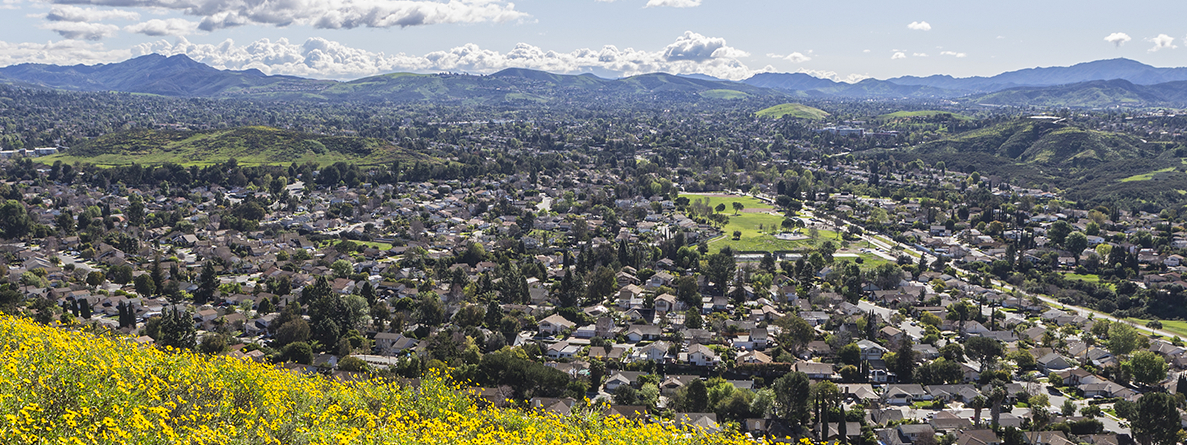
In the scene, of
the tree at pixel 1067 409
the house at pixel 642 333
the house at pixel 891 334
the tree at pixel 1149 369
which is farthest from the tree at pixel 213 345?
the tree at pixel 1149 369

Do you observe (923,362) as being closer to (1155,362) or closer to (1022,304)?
(1155,362)

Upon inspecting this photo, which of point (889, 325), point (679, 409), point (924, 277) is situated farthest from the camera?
point (924, 277)

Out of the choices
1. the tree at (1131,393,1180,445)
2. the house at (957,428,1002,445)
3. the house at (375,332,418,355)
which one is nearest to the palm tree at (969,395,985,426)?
the house at (957,428,1002,445)

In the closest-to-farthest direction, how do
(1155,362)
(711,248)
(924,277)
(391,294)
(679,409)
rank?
1. (679,409)
2. (1155,362)
3. (391,294)
4. (924,277)
5. (711,248)

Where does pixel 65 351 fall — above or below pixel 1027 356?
above

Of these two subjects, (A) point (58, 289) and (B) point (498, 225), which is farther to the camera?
(B) point (498, 225)

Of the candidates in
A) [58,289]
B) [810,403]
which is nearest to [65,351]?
[810,403]

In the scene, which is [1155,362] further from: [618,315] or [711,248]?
[711,248]

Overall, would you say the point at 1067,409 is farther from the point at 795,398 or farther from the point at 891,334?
the point at 795,398
